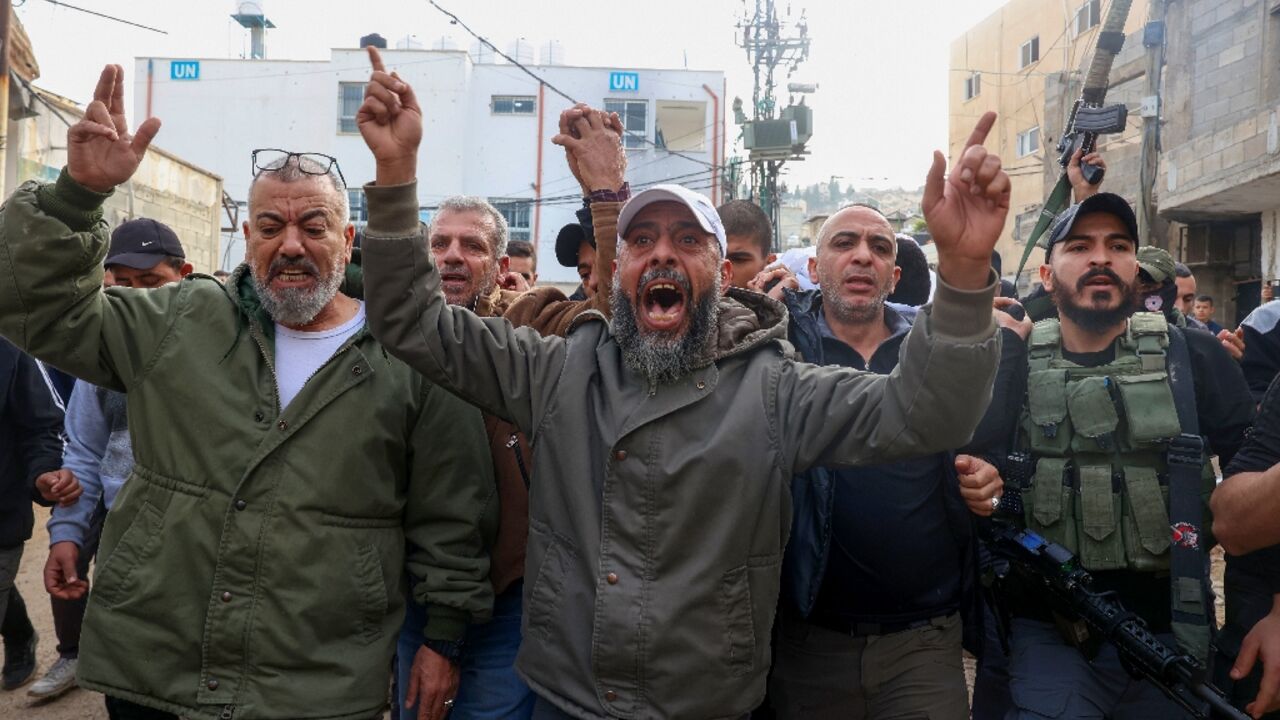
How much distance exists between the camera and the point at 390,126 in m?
2.33

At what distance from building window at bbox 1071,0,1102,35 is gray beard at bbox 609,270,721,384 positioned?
26580 mm

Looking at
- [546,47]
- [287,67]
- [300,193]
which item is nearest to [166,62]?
[287,67]

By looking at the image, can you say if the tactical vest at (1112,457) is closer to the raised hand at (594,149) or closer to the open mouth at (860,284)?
the open mouth at (860,284)

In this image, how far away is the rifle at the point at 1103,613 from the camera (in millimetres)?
2648

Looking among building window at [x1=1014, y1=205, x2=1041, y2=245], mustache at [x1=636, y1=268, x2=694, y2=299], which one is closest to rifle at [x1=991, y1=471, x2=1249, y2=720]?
mustache at [x1=636, y1=268, x2=694, y2=299]

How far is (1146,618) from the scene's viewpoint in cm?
306

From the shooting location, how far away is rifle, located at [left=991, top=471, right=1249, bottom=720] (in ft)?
8.69

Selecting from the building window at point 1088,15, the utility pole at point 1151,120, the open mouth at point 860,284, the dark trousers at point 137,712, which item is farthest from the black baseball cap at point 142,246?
the building window at point 1088,15

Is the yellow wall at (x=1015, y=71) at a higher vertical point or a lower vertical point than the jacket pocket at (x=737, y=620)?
higher

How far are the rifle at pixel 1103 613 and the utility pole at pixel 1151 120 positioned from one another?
23.6ft

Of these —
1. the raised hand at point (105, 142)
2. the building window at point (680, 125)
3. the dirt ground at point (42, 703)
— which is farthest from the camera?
the building window at point (680, 125)

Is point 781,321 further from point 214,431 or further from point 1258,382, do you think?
point 1258,382

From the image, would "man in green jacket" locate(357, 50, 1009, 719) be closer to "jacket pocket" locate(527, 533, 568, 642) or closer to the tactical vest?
"jacket pocket" locate(527, 533, 568, 642)

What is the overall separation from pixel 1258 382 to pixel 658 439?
285 centimetres
